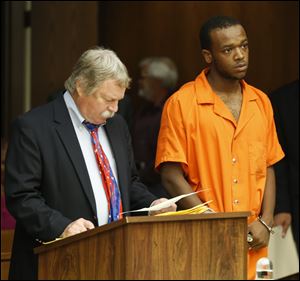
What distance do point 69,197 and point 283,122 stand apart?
8.69ft

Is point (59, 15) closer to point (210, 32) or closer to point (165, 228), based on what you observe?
point (210, 32)

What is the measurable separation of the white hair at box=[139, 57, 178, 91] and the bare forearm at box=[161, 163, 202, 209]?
2788mm

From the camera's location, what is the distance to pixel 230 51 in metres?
5.44

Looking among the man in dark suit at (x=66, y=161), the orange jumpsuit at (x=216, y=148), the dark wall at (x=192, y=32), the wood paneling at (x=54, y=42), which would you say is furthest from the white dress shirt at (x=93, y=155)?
the dark wall at (x=192, y=32)

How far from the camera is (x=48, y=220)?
4.65 m

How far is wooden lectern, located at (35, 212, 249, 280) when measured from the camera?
407 cm

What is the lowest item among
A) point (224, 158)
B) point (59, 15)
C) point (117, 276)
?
point (117, 276)

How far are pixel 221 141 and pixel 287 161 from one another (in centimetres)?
191

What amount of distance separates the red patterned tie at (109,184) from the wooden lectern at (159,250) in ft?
2.10

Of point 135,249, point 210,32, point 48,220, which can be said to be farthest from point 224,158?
point 135,249

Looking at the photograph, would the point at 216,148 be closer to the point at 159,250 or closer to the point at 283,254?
the point at 159,250

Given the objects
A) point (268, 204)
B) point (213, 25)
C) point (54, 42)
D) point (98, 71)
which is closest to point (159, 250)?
point (98, 71)

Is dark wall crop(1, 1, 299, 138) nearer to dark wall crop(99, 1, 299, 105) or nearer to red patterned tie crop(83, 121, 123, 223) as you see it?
dark wall crop(99, 1, 299, 105)

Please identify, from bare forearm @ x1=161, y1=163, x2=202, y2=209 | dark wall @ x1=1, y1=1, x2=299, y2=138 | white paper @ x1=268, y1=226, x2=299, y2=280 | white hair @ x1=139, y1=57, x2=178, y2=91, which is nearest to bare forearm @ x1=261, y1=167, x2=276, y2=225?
bare forearm @ x1=161, y1=163, x2=202, y2=209
